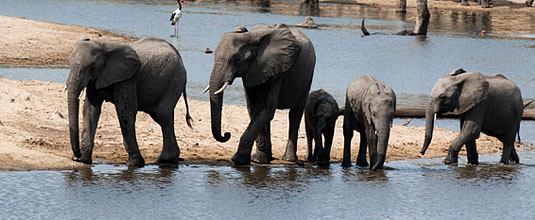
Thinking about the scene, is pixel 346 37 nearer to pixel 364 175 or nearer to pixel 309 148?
pixel 309 148

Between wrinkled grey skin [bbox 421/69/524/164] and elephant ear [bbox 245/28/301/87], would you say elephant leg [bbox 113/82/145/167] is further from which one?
wrinkled grey skin [bbox 421/69/524/164]

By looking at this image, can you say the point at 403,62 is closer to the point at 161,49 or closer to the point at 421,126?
the point at 421,126

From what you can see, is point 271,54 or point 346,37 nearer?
point 271,54

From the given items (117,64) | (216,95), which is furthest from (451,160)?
(117,64)

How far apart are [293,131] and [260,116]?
1157 mm

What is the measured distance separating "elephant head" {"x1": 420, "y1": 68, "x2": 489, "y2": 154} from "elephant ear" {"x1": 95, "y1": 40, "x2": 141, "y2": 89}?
4567 millimetres

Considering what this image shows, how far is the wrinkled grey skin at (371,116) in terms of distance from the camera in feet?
40.9

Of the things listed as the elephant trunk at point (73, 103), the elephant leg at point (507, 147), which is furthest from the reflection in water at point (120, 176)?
the elephant leg at point (507, 147)

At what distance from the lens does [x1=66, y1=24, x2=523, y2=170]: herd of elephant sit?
39.0 feet

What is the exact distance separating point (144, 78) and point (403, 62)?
2082 cm

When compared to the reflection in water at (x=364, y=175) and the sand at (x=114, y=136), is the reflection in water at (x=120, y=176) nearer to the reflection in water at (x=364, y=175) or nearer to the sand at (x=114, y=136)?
the sand at (x=114, y=136)

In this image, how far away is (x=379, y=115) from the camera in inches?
492

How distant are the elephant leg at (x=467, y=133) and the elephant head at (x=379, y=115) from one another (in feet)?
5.65

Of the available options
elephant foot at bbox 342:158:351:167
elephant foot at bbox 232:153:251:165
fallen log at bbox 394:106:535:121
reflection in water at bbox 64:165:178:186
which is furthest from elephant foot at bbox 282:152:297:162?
fallen log at bbox 394:106:535:121
